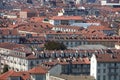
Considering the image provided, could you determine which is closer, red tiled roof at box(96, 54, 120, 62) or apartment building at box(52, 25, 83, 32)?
red tiled roof at box(96, 54, 120, 62)

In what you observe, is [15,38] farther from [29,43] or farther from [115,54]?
[115,54]

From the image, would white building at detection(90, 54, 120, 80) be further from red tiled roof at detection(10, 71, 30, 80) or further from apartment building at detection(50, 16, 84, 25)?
apartment building at detection(50, 16, 84, 25)

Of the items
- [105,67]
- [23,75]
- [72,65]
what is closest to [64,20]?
[72,65]

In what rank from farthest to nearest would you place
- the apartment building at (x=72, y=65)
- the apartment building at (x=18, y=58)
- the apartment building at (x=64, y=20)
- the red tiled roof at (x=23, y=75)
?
the apartment building at (x=64, y=20) → the apartment building at (x=18, y=58) → the apartment building at (x=72, y=65) → the red tiled roof at (x=23, y=75)

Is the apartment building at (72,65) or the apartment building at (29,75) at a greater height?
the apartment building at (29,75)

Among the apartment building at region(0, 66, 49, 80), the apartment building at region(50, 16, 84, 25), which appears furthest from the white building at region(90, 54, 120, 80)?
the apartment building at region(50, 16, 84, 25)

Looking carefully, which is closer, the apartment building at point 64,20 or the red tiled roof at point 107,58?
the red tiled roof at point 107,58

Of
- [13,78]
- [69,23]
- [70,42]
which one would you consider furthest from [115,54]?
[69,23]

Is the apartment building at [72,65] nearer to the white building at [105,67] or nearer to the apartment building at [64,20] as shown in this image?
the white building at [105,67]

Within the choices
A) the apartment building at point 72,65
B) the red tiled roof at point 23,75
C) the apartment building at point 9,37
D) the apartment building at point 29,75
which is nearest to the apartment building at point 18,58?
the apartment building at point 72,65
